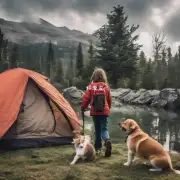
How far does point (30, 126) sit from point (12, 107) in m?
0.94

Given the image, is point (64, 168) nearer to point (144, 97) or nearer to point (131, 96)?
point (144, 97)

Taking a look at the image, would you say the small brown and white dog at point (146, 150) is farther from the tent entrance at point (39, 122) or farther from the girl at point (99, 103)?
the tent entrance at point (39, 122)

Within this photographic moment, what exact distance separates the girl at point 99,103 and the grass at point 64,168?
0.51 m

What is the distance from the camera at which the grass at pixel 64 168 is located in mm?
5918

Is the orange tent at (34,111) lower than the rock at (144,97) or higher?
lower

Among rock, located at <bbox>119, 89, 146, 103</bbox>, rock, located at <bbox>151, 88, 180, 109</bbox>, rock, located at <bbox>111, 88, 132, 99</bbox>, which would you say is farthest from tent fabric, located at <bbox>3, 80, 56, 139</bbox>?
rock, located at <bbox>111, 88, 132, 99</bbox>

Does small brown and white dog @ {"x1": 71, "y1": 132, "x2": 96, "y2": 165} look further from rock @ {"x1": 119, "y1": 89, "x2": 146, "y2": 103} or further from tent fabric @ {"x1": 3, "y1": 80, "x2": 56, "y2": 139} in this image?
rock @ {"x1": 119, "y1": 89, "x2": 146, "y2": 103}

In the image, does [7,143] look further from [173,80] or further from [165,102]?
[173,80]

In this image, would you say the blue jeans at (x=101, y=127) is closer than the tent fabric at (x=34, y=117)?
Yes

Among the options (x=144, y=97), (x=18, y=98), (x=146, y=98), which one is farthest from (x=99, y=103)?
(x=144, y=97)

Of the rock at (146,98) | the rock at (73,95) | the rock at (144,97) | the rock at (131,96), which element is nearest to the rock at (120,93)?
the rock at (144,97)

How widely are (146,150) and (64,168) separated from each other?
163 cm

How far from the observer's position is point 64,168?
640 centimetres

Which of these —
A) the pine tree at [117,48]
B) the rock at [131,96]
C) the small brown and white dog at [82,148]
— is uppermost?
the pine tree at [117,48]
